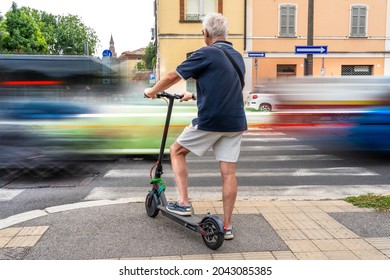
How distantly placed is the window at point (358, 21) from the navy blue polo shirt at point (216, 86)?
2821 centimetres

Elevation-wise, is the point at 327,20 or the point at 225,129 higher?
the point at 327,20

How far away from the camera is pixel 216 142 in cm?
393

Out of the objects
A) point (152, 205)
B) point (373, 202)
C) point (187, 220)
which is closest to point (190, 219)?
Answer: point (187, 220)

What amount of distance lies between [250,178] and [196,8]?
899 inches

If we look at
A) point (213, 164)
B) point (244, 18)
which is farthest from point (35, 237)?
point (244, 18)

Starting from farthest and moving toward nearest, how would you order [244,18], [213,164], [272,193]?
1. [244,18]
2. [213,164]
3. [272,193]

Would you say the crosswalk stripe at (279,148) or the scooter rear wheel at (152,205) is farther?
the crosswalk stripe at (279,148)

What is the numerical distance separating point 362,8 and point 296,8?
14.6ft

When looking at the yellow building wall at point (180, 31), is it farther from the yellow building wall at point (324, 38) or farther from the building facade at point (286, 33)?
the yellow building wall at point (324, 38)

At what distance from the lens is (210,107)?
12.2 feet

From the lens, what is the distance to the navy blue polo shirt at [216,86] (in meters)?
3.65

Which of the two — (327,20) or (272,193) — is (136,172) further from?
(327,20)

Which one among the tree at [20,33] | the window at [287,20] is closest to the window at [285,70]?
the window at [287,20]

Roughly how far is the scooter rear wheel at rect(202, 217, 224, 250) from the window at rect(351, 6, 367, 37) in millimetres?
28547
